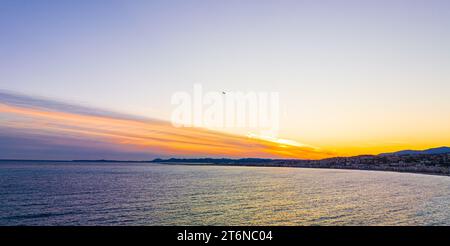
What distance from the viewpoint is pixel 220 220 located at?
4078 centimetres

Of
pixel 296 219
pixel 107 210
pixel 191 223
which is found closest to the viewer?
pixel 191 223

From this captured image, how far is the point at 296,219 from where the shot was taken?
42656 mm

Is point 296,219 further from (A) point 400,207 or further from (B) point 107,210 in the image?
(B) point 107,210

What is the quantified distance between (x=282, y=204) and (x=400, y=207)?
1788 cm
